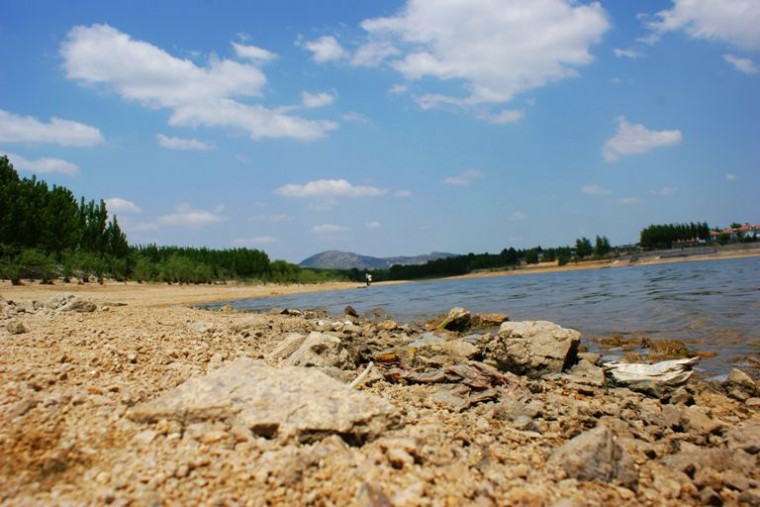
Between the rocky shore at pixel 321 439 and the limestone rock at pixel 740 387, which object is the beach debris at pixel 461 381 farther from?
the limestone rock at pixel 740 387

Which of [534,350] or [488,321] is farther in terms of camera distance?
[488,321]

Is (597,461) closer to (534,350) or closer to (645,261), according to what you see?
(534,350)

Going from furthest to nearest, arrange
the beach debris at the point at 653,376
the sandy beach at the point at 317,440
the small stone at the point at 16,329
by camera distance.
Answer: the small stone at the point at 16,329 → the beach debris at the point at 653,376 → the sandy beach at the point at 317,440

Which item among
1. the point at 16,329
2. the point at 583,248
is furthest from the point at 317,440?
the point at 583,248

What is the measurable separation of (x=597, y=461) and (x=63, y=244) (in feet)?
177

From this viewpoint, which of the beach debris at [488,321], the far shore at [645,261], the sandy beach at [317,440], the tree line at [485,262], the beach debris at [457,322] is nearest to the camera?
the sandy beach at [317,440]

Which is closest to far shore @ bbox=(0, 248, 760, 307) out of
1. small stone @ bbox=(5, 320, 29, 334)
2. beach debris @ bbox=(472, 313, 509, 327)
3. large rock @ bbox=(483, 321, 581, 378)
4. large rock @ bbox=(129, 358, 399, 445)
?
small stone @ bbox=(5, 320, 29, 334)

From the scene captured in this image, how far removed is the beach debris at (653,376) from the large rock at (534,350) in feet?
2.66

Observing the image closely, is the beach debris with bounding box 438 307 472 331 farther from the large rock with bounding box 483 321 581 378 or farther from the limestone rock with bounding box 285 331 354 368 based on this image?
the limestone rock with bounding box 285 331 354 368

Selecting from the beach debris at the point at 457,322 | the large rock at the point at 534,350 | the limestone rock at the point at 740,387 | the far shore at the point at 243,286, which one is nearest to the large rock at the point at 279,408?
the large rock at the point at 534,350

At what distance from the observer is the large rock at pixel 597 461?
11.9ft

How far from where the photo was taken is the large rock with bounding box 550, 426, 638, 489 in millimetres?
3635

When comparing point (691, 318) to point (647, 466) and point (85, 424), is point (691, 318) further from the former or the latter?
point (85, 424)

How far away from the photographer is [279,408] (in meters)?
3.89
